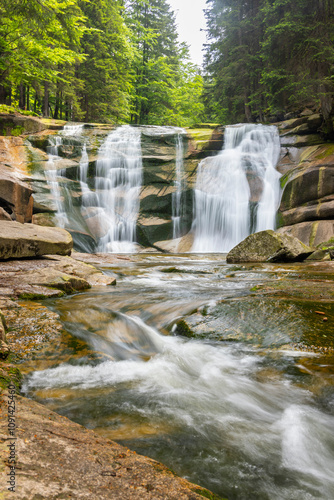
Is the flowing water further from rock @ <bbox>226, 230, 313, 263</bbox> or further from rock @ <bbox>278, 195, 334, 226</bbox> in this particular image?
rock @ <bbox>278, 195, 334, 226</bbox>

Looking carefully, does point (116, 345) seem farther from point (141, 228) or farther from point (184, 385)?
point (141, 228)

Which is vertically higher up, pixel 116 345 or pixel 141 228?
pixel 141 228

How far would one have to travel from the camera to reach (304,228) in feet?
39.0

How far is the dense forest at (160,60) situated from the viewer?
11188 millimetres

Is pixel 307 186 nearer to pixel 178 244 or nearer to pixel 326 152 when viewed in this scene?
pixel 326 152

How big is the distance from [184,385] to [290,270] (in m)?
5.03

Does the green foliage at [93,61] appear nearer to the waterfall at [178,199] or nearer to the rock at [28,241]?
the rock at [28,241]

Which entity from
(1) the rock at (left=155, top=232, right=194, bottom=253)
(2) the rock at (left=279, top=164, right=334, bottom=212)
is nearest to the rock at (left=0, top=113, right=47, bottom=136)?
(1) the rock at (left=155, top=232, right=194, bottom=253)

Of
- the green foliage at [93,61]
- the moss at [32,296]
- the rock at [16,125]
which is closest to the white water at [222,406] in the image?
the moss at [32,296]

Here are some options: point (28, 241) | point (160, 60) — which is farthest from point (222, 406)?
point (160, 60)

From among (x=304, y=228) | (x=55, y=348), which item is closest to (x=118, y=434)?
(x=55, y=348)

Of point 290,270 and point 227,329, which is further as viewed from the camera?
point 290,270

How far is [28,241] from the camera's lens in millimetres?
6551

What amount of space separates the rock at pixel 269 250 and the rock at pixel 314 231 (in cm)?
259
